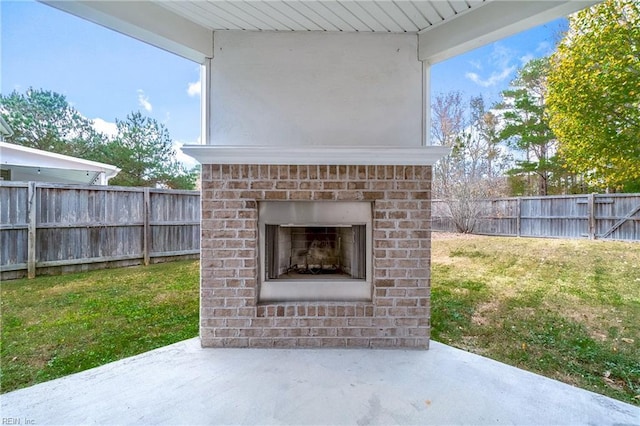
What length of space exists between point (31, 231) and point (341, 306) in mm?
3186

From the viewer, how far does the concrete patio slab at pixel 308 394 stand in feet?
4.33

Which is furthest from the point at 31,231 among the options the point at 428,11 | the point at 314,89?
the point at 428,11

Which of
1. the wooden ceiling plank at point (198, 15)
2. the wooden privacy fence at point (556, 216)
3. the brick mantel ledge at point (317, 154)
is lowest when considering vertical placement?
the wooden privacy fence at point (556, 216)

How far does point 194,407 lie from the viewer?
1383 millimetres

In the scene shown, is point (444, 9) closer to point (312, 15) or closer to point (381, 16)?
point (381, 16)

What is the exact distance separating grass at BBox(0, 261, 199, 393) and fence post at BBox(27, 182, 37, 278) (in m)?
0.14

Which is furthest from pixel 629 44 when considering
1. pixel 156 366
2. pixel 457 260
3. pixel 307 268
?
pixel 156 366

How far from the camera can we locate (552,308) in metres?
2.39

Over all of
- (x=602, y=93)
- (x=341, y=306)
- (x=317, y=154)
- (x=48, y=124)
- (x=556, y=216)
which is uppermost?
(x=48, y=124)

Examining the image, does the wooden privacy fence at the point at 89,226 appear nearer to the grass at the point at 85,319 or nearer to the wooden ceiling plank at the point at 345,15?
the grass at the point at 85,319

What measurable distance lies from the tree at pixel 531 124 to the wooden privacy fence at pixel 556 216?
Answer: 23 cm

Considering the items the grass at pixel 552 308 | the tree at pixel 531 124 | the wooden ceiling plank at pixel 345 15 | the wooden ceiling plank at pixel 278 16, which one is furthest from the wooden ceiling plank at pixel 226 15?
the grass at pixel 552 308

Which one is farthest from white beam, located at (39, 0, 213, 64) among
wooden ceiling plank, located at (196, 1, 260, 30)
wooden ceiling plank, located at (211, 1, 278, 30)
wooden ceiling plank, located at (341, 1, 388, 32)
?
wooden ceiling plank, located at (341, 1, 388, 32)

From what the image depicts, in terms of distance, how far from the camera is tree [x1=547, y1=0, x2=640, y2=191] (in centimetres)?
209
